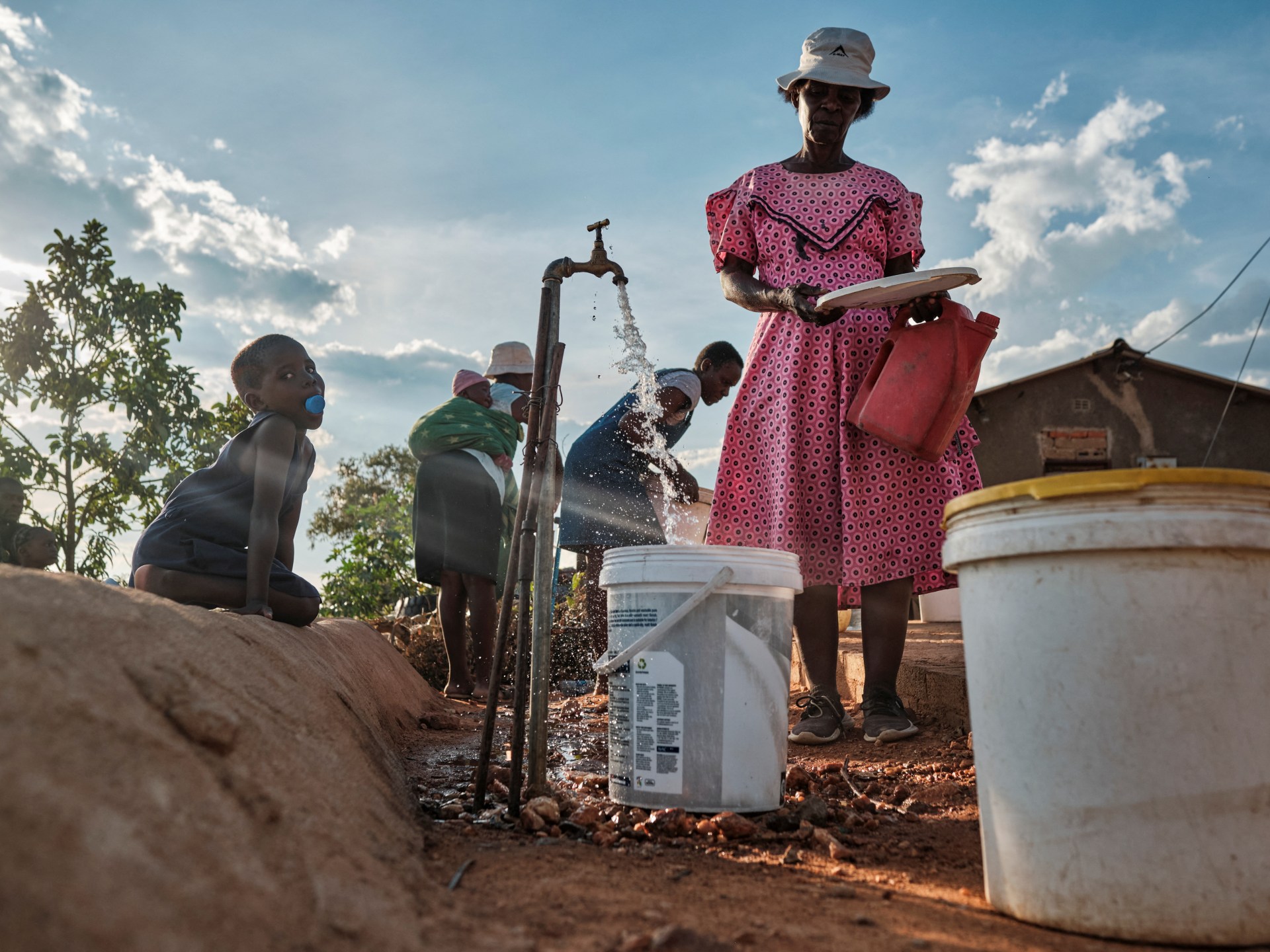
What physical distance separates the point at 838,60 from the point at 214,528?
8.73ft

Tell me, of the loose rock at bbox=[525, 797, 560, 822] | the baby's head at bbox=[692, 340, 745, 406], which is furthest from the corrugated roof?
the loose rock at bbox=[525, 797, 560, 822]

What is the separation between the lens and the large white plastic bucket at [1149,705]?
133 cm

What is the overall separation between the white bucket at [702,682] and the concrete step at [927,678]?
778 mm

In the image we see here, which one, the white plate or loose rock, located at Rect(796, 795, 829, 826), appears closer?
loose rock, located at Rect(796, 795, 829, 826)

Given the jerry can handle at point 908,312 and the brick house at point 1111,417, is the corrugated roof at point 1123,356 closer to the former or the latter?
the brick house at point 1111,417

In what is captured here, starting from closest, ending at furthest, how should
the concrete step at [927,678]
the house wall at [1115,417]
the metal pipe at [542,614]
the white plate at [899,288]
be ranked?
1. the metal pipe at [542,614]
2. the white plate at [899,288]
3. the concrete step at [927,678]
4. the house wall at [1115,417]

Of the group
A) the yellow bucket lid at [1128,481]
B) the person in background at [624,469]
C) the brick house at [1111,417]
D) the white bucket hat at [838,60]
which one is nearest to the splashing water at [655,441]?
the person in background at [624,469]

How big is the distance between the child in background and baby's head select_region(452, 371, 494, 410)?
2151 millimetres

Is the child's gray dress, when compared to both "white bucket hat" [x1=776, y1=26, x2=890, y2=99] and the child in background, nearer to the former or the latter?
the child in background

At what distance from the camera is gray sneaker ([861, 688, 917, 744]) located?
2.96 m

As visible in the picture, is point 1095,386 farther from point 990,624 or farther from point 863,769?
point 990,624

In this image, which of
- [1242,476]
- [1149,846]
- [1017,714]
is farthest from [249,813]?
[1242,476]

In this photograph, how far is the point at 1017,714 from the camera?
4.77 feet

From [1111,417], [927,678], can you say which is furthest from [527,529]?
[1111,417]
